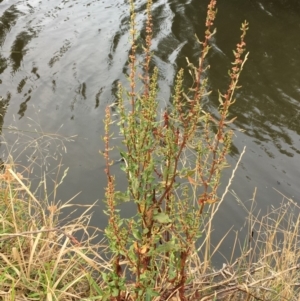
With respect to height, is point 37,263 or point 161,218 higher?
point 161,218

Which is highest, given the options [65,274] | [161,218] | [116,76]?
[161,218]

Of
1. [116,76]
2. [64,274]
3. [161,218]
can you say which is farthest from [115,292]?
[116,76]

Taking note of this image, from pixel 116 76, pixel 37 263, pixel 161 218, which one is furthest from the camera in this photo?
pixel 116 76

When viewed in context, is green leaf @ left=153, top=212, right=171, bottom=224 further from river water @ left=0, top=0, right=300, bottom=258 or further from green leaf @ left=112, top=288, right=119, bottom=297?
river water @ left=0, top=0, right=300, bottom=258

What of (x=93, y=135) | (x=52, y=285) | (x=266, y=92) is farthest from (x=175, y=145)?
(x=266, y=92)

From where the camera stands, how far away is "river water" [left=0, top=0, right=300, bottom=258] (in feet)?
15.0

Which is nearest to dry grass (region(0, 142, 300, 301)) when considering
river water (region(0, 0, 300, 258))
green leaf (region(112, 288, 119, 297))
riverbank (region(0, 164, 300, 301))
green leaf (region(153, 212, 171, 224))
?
riverbank (region(0, 164, 300, 301))

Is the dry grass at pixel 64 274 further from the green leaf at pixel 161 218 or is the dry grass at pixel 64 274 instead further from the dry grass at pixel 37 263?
the green leaf at pixel 161 218

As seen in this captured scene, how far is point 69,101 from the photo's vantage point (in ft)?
18.2

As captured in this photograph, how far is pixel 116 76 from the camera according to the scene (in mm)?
6051

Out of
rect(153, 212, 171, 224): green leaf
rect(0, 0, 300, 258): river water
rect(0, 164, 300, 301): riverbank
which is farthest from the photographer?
rect(0, 0, 300, 258): river water

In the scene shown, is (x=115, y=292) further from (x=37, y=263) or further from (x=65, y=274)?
(x=37, y=263)

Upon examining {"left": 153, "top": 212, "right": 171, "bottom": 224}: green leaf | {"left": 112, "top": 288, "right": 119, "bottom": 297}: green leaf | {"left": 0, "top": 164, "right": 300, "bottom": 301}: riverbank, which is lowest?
{"left": 0, "top": 164, "right": 300, "bottom": 301}: riverbank

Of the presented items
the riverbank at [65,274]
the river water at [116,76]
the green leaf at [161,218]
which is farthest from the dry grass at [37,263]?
the river water at [116,76]
